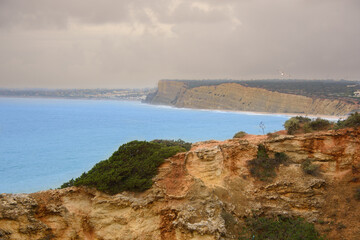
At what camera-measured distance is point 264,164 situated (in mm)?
12812

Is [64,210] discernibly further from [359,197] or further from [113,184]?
[359,197]

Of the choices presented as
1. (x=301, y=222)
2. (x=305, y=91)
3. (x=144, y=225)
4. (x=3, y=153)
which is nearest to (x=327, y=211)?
(x=301, y=222)

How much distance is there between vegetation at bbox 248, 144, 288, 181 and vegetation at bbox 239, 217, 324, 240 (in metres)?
1.85

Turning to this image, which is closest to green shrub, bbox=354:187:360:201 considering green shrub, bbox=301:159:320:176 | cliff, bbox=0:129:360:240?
cliff, bbox=0:129:360:240

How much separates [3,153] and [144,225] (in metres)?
41.6

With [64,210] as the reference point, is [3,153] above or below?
below

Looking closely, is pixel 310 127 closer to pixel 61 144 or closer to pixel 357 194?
pixel 357 194

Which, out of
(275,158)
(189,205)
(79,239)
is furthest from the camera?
(275,158)

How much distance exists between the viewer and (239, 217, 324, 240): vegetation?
10.5 metres

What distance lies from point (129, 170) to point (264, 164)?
236 inches

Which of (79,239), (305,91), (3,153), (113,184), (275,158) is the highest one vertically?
(305,91)

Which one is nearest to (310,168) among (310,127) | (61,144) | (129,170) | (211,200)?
(310,127)

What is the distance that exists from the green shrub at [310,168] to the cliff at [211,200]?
23 centimetres

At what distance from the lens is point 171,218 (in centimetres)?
1076
